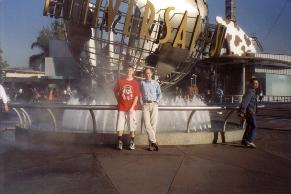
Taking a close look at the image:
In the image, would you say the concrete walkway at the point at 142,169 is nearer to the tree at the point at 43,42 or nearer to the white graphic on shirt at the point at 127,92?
the white graphic on shirt at the point at 127,92

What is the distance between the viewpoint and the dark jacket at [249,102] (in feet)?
23.5

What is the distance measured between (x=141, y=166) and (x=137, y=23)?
302 centimetres

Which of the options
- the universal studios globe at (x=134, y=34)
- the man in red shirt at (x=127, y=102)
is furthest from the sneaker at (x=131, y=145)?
the universal studios globe at (x=134, y=34)

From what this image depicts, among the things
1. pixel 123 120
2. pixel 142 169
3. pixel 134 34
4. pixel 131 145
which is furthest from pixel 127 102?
pixel 142 169

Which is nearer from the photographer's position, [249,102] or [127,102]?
[127,102]

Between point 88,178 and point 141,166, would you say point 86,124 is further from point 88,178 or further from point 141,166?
point 88,178

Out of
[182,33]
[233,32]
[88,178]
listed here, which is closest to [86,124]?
[182,33]

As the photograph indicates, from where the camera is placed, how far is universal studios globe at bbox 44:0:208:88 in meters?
7.00

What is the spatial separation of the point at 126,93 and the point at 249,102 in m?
2.48

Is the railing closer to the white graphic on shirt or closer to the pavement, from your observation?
the white graphic on shirt

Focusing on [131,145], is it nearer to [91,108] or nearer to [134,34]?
[91,108]

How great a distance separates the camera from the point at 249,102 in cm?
727

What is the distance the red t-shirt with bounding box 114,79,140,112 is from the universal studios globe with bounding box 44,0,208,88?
1.02m

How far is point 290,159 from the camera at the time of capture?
20.2 feet
